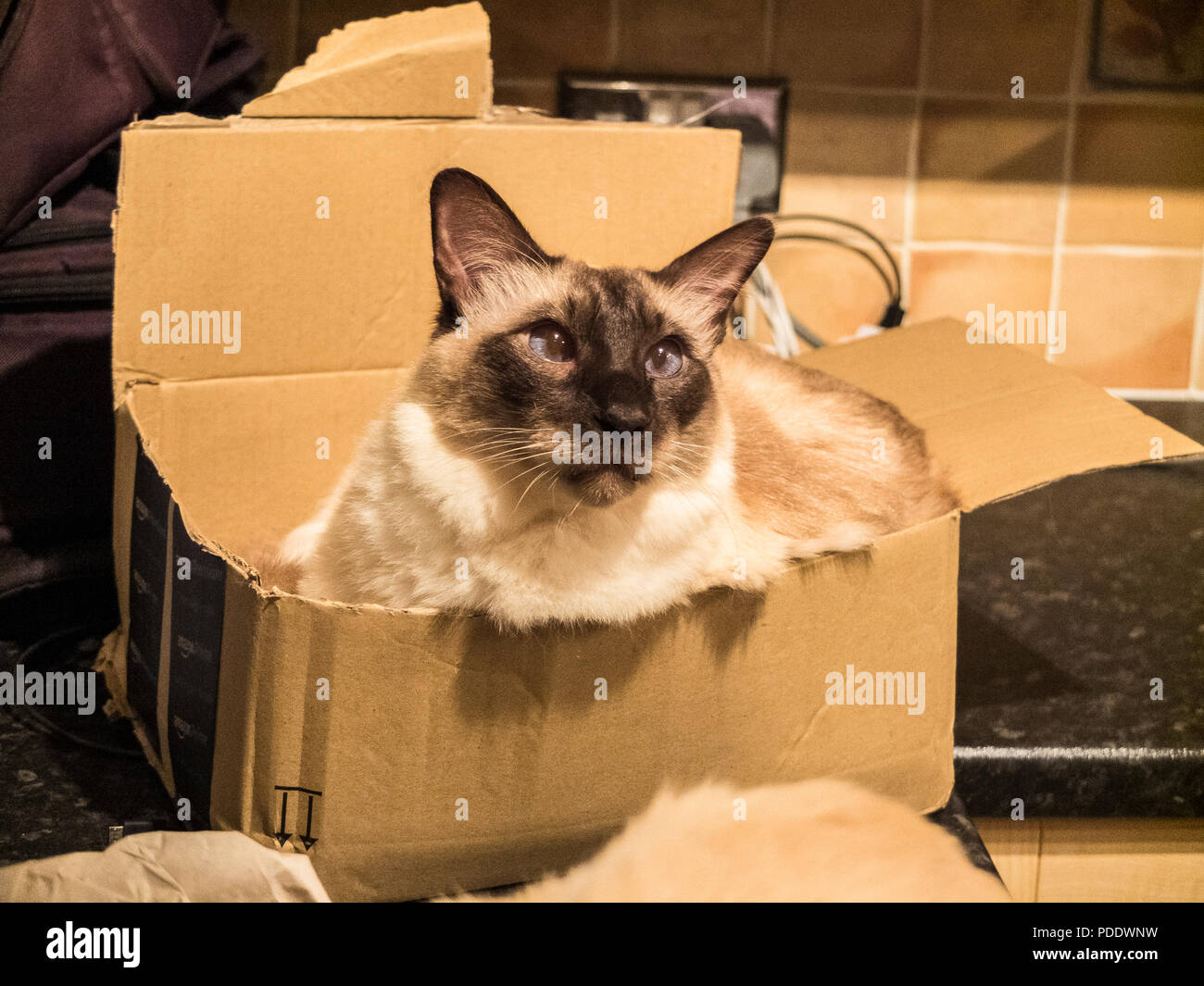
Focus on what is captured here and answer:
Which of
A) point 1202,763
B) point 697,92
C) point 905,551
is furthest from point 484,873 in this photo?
point 697,92

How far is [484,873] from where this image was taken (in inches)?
37.0

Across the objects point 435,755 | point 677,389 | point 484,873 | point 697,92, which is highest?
point 697,92

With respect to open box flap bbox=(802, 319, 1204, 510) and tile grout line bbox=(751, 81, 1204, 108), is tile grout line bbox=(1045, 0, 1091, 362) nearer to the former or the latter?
tile grout line bbox=(751, 81, 1204, 108)

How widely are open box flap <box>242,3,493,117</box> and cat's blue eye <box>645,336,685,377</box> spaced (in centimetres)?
50

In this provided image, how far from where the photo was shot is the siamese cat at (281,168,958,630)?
900 mm

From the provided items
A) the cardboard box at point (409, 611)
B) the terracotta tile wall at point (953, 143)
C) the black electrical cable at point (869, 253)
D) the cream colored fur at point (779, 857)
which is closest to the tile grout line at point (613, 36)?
the terracotta tile wall at point (953, 143)

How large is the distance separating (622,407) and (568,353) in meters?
0.12

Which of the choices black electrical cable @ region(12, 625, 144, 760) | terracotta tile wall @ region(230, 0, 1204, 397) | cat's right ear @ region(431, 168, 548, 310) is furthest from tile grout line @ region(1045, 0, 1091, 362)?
black electrical cable @ region(12, 625, 144, 760)

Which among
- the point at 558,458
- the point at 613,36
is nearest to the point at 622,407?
the point at 558,458

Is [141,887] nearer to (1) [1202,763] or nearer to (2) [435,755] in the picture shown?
(2) [435,755]

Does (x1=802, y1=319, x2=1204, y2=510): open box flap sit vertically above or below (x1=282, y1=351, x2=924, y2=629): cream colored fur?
above

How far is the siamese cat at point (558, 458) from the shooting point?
0.90m
